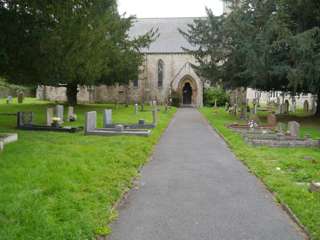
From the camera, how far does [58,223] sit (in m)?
5.25

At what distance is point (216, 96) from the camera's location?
1922 inches

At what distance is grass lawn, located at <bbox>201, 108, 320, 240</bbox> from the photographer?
603 cm

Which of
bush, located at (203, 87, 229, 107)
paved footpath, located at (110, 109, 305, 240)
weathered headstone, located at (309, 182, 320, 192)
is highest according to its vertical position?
bush, located at (203, 87, 229, 107)

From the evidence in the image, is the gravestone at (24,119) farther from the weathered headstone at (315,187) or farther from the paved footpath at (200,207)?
the weathered headstone at (315,187)

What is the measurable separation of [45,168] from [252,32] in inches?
688

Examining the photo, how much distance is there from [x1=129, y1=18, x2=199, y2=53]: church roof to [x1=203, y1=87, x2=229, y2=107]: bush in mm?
7899

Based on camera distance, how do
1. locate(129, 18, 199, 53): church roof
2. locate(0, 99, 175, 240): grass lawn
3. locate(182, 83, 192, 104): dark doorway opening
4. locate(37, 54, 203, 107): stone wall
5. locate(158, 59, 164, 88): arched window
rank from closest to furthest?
1. locate(0, 99, 175, 240): grass lawn
2. locate(182, 83, 192, 104): dark doorway opening
3. locate(37, 54, 203, 107): stone wall
4. locate(129, 18, 199, 53): church roof
5. locate(158, 59, 164, 88): arched window

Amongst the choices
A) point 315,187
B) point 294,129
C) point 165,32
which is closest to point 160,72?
point 165,32

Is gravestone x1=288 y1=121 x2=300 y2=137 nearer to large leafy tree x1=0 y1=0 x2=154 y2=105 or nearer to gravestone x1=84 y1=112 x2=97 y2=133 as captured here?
gravestone x1=84 y1=112 x2=97 y2=133

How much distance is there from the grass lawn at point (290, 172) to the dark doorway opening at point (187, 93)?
38.6 m

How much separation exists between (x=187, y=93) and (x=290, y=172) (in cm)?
4495

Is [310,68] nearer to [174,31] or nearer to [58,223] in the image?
[58,223]

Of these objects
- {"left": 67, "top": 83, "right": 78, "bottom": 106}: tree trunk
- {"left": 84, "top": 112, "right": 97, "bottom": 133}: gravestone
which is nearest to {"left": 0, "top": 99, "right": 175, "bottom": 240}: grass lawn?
{"left": 84, "top": 112, "right": 97, "bottom": 133}: gravestone

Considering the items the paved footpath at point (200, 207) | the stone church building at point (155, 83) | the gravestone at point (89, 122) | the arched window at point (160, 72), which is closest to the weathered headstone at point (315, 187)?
the paved footpath at point (200, 207)
